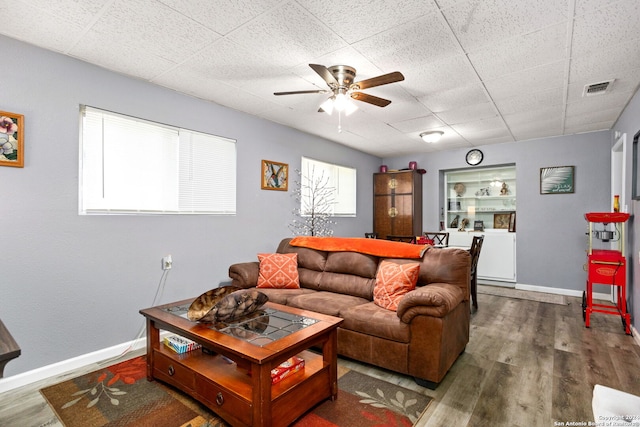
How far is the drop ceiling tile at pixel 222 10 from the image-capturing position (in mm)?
1979

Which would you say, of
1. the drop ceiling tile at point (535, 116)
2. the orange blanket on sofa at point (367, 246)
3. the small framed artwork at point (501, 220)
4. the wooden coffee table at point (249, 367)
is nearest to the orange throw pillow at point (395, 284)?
the orange blanket on sofa at point (367, 246)

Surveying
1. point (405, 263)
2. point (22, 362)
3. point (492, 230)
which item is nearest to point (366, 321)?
point (405, 263)

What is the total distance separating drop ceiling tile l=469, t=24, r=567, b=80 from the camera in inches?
90.3

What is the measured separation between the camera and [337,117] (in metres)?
4.21

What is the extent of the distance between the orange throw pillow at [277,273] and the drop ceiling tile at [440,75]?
7.41 ft

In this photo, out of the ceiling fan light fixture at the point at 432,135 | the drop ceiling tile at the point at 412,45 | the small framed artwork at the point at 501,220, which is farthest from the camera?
the small framed artwork at the point at 501,220

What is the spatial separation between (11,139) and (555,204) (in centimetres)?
668

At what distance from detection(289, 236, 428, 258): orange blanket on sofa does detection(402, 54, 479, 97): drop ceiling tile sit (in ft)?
5.15

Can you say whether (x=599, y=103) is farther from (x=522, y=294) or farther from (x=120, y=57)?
(x=120, y=57)

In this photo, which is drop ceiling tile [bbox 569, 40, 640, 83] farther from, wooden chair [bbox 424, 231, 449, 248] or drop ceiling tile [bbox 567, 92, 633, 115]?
wooden chair [bbox 424, 231, 449, 248]

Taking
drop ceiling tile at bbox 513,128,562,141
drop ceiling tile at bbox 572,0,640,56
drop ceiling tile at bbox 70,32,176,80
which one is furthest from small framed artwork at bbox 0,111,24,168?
drop ceiling tile at bbox 513,128,562,141

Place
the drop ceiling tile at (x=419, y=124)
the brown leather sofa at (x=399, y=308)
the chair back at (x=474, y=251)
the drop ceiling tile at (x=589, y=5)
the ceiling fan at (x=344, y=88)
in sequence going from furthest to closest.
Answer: the drop ceiling tile at (x=419, y=124)
the chair back at (x=474, y=251)
the ceiling fan at (x=344, y=88)
the brown leather sofa at (x=399, y=308)
the drop ceiling tile at (x=589, y=5)

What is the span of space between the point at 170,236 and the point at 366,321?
2113 millimetres

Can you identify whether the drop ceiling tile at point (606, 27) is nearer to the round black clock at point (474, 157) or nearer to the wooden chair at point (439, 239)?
the wooden chair at point (439, 239)
